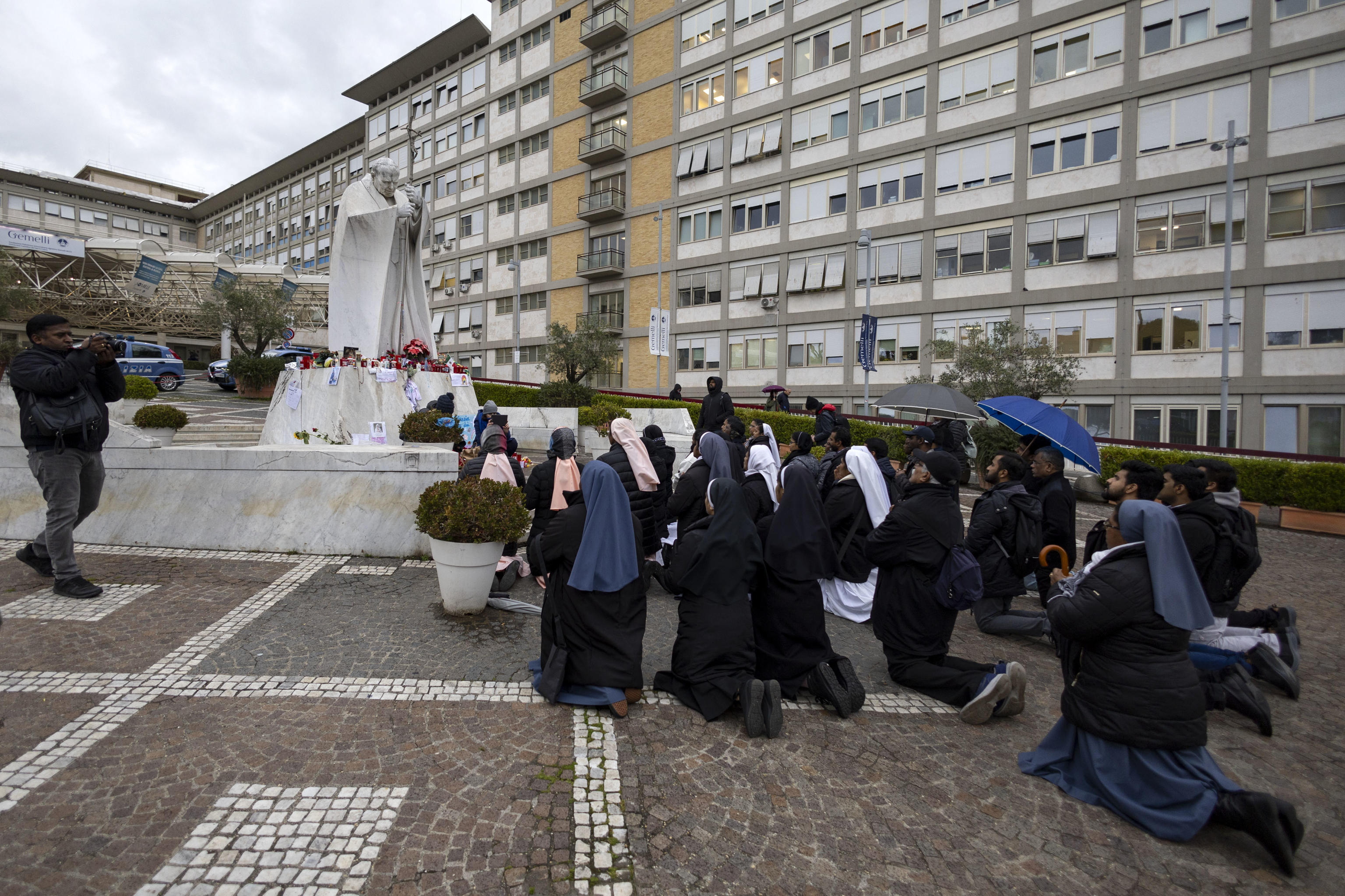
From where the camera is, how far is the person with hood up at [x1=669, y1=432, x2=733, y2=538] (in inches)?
221

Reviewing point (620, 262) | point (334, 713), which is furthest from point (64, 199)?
point (334, 713)

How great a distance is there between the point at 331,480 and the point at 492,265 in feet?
118

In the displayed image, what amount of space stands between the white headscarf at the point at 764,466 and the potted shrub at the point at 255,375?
69.9 feet

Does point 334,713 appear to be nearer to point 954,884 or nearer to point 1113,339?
point 954,884

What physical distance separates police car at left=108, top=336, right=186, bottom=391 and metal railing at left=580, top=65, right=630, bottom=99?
2266 cm

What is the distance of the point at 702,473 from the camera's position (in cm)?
589

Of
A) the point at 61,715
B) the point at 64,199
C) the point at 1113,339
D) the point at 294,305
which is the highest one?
the point at 64,199

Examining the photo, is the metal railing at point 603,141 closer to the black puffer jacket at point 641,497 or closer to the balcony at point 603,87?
the balcony at point 603,87

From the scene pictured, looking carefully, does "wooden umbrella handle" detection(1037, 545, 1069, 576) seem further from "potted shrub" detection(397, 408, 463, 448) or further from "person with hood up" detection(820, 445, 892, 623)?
"potted shrub" detection(397, 408, 463, 448)

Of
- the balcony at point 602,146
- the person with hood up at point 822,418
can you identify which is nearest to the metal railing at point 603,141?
the balcony at point 602,146

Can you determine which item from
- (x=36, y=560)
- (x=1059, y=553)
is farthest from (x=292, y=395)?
(x=1059, y=553)

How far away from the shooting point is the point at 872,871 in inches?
104

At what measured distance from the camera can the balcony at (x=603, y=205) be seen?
109ft

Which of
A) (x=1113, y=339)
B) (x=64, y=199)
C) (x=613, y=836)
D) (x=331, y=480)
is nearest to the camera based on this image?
(x=613, y=836)
